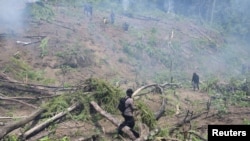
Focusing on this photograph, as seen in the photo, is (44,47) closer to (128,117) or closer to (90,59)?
(90,59)

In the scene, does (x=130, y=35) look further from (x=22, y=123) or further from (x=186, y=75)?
(x=22, y=123)

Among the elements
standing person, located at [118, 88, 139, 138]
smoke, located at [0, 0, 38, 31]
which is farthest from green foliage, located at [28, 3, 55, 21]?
standing person, located at [118, 88, 139, 138]

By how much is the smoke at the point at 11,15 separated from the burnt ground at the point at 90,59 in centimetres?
53

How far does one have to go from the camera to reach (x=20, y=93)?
42.9 ft

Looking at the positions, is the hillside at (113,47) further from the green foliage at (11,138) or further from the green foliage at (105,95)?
the green foliage at (11,138)

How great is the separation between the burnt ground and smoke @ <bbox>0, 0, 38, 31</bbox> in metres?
0.53

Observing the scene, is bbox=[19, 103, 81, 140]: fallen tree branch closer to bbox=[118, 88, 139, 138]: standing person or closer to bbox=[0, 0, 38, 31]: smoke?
bbox=[118, 88, 139, 138]: standing person

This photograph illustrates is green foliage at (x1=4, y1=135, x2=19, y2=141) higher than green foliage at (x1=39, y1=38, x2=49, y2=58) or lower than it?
lower

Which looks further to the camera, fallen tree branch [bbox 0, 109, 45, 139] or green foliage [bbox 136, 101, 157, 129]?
green foliage [bbox 136, 101, 157, 129]

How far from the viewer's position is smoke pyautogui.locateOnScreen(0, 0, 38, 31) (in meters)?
22.6

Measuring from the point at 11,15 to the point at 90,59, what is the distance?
7.53 metres

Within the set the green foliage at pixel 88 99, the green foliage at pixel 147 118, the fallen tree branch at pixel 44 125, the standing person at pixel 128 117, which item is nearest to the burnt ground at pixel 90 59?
the fallen tree branch at pixel 44 125

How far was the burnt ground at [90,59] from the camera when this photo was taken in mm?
11935

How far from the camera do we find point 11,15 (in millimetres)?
23953
